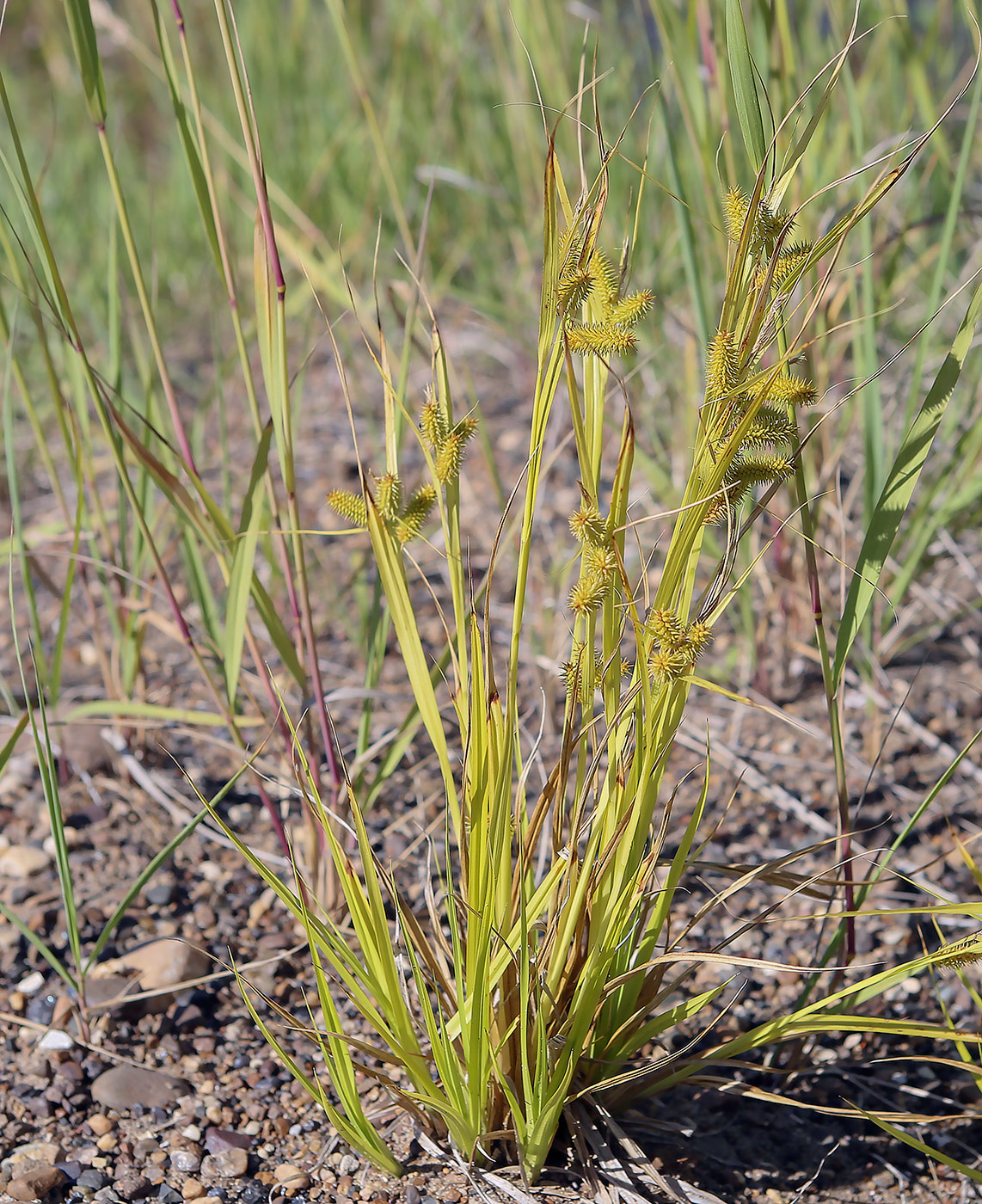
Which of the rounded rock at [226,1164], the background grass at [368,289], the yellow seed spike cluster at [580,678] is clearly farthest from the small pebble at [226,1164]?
the yellow seed spike cluster at [580,678]

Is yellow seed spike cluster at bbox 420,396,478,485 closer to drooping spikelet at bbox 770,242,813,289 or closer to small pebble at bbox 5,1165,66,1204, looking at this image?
drooping spikelet at bbox 770,242,813,289

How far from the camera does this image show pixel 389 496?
699 mm

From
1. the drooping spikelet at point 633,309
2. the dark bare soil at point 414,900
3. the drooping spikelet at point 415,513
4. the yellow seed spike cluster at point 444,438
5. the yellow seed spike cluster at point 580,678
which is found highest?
the drooping spikelet at point 633,309

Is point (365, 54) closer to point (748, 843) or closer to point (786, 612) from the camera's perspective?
point (786, 612)

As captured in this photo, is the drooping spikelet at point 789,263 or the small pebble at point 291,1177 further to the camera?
the small pebble at point 291,1177

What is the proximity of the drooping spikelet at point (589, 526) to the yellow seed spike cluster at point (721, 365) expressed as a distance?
0.35 ft

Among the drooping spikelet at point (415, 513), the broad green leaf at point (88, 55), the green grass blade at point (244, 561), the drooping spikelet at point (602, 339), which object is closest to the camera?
the drooping spikelet at point (602, 339)

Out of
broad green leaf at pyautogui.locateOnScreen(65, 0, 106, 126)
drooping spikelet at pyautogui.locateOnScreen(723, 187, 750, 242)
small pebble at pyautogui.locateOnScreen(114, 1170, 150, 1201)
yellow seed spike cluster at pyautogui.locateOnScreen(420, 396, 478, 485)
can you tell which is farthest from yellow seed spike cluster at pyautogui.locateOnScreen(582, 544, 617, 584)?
small pebble at pyautogui.locateOnScreen(114, 1170, 150, 1201)

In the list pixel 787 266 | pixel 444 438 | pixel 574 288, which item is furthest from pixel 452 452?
pixel 787 266

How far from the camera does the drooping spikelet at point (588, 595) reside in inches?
25.2

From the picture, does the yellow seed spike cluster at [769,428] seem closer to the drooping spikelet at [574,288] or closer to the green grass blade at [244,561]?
the drooping spikelet at [574,288]

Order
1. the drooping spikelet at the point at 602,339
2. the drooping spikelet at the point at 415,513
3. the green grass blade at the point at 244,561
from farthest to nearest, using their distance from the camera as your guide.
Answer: the green grass blade at the point at 244,561 < the drooping spikelet at the point at 415,513 < the drooping spikelet at the point at 602,339

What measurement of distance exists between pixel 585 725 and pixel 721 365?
0.27m

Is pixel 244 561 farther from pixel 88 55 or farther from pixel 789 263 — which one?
pixel 789 263
